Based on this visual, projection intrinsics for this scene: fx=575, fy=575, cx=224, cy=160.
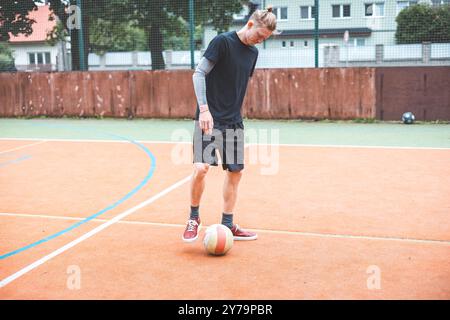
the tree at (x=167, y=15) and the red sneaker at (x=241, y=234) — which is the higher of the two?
the tree at (x=167, y=15)

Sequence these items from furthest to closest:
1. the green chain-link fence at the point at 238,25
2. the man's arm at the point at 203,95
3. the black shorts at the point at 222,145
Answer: the green chain-link fence at the point at 238,25 < the black shorts at the point at 222,145 < the man's arm at the point at 203,95

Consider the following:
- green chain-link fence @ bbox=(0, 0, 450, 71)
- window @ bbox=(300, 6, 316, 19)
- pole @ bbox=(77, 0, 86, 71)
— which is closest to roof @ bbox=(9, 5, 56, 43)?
green chain-link fence @ bbox=(0, 0, 450, 71)

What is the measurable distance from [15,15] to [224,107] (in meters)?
16.1

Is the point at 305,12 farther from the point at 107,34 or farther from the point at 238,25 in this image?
the point at 107,34

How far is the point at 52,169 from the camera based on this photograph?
8.52 meters

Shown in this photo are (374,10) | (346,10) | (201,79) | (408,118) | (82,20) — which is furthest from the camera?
(346,10)

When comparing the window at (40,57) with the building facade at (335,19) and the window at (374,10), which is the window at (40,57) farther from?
the window at (374,10)

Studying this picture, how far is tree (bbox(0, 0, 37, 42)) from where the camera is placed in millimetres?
18438

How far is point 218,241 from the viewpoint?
4.51 metres

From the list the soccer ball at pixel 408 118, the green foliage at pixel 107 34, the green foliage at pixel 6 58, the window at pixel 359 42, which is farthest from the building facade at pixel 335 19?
the green foliage at pixel 6 58

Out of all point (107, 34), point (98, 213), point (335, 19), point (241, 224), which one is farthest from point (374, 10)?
point (107, 34)

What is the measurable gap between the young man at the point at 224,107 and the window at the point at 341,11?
11648 mm

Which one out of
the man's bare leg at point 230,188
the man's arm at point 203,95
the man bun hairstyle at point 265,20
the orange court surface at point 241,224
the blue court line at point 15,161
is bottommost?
the orange court surface at point 241,224

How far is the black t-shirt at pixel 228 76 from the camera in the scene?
4.76 metres
